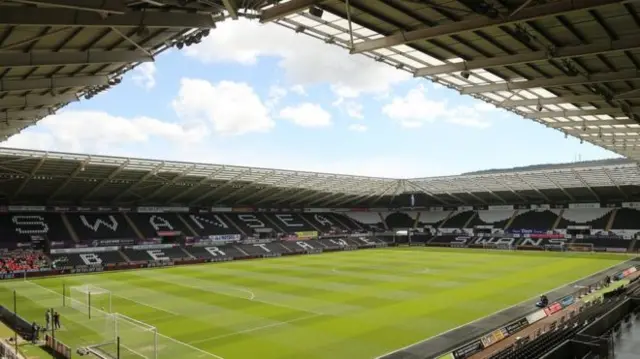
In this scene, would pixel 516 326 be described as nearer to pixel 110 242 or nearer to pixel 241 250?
pixel 241 250

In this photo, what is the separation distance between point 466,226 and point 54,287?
67.6 m

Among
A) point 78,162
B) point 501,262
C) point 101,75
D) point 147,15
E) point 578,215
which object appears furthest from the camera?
point 578,215

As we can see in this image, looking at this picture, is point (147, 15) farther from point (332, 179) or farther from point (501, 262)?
point (332, 179)

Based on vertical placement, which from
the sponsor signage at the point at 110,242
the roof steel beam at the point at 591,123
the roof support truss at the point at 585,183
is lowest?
the sponsor signage at the point at 110,242

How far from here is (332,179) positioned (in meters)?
69.3

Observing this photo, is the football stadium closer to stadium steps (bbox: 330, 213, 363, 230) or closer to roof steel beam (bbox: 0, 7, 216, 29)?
roof steel beam (bbox: 0, 7, 216, 29)

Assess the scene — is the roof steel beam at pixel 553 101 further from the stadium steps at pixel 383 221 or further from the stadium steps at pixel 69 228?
the stadium steps at pixel 383 221

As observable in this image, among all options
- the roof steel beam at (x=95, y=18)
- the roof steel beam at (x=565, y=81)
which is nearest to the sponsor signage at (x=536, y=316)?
the roof steel beam at (x=565, y=81)

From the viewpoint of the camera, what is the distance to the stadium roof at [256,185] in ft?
158

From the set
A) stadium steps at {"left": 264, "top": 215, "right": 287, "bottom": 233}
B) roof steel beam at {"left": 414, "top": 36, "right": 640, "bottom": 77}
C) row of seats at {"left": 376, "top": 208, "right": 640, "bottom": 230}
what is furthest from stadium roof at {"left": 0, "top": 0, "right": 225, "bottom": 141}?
row of seats at {"left": 376, "top": 208, "right": 640, "bottom": 230}

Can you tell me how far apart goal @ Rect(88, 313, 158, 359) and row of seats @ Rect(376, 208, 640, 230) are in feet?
229

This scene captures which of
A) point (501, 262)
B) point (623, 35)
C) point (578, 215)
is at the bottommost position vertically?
point (501, 262)

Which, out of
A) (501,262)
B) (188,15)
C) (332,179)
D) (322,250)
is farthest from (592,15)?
(322,250)

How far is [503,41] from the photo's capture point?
43.1 feet
